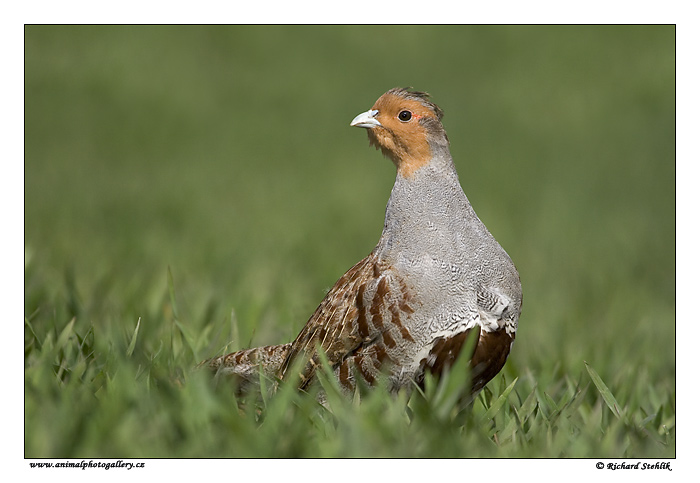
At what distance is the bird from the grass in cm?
15

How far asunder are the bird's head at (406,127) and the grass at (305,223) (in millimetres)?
870

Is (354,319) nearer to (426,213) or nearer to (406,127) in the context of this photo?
(426,213)

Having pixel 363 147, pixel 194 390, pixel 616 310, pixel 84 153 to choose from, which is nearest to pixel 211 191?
pixel 84 153

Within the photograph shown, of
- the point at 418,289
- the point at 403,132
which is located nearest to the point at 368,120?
the point at 403,132

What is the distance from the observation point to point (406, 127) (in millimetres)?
2973

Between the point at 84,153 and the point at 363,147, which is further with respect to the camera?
the point at 363,147

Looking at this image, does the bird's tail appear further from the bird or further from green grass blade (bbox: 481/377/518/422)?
green grass blade (bbox: 481/377/518/422)

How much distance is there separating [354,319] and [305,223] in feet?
15.4

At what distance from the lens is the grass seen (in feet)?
8.83

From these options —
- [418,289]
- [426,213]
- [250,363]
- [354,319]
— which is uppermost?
[426,213]

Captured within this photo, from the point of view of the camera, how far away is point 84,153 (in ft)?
29.0

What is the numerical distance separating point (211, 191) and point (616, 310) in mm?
4453

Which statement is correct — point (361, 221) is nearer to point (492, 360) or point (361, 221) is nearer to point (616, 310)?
point (616, 310)

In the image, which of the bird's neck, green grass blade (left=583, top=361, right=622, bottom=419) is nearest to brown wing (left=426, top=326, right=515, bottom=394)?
the bird's neck
